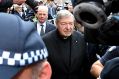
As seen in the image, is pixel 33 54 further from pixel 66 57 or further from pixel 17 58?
pixel 66 57

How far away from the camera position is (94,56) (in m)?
4.76

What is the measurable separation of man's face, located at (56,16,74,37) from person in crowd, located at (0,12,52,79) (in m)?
3.37

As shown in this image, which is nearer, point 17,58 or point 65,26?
point 17,58

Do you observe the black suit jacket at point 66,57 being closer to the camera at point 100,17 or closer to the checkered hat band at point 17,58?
the camera at point 100,17

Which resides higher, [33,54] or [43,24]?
[33,54]

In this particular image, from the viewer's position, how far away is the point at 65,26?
15.2ft

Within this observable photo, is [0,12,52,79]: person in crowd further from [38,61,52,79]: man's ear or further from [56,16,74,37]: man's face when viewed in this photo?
[56,16,74,37]: man's face

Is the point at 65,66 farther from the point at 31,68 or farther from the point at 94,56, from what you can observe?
the point at 31,68

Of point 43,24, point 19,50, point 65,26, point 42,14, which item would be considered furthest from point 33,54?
point 42,14

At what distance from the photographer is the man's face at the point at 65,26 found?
4590 millimetres

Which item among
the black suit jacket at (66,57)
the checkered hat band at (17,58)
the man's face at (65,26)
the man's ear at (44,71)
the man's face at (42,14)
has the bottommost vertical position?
the man's face at (42,14)

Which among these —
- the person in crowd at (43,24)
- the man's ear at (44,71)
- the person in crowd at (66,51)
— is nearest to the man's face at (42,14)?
the person in crowd at (43,24)

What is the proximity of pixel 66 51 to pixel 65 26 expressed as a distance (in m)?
0.34

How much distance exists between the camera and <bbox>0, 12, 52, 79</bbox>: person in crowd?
3.73 feet
